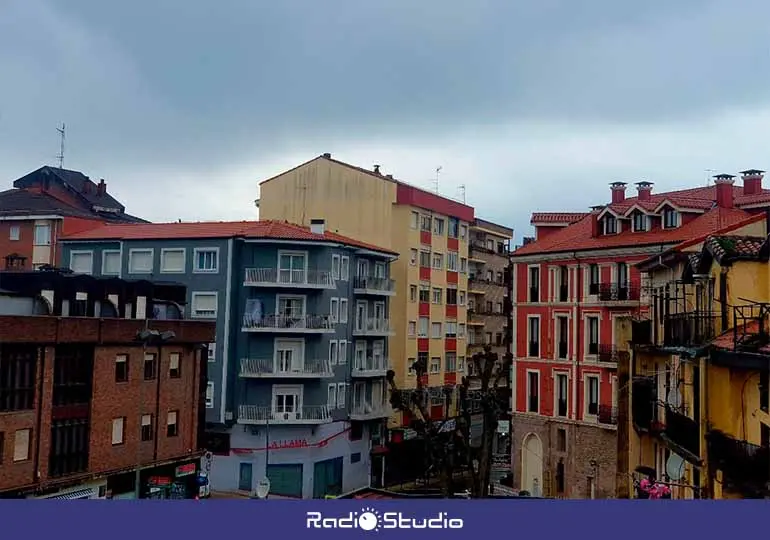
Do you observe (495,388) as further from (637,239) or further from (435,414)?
(637,239)

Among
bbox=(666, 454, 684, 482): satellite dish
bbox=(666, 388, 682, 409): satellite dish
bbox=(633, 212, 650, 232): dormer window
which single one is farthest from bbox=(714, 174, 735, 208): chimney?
bbox=(666, 454, 684, 482): satellite dish

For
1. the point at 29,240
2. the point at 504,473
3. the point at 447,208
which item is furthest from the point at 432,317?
the point at 29,240

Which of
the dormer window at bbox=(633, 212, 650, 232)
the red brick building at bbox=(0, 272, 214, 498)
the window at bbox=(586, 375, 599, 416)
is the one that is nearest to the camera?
the red brick building at bbox=(0, 272, 214, 498)

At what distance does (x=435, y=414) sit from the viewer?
221 inches

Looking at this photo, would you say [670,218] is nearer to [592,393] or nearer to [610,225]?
[610,225]

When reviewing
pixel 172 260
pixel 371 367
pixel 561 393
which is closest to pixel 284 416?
pixel 371 367

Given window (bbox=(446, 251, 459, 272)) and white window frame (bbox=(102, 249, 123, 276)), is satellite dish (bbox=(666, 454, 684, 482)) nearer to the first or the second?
window (bbox=(446, 251, 459, 272))

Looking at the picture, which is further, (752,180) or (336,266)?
(336,266)

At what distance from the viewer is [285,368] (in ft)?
14.6

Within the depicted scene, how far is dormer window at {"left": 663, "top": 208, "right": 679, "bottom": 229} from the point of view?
4344 mm

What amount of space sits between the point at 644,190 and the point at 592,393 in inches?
77.4

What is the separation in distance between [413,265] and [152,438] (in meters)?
1.94

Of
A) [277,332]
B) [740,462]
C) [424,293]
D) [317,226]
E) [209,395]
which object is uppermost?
[317,226]

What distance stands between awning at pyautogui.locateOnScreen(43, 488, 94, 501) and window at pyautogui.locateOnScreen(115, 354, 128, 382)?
1.51 ft
